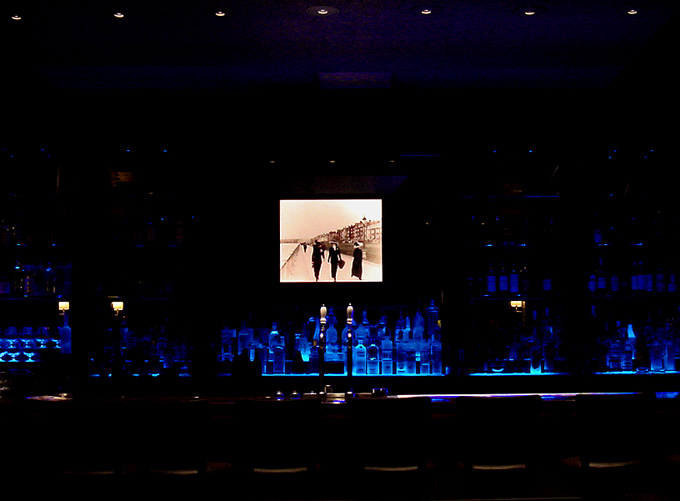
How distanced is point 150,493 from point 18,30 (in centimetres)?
312

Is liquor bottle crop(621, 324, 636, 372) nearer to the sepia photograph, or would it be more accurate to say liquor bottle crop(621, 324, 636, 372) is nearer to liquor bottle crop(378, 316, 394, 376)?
liquor bottle crop(378, 316, 394, 376)

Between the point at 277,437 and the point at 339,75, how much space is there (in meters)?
2.96

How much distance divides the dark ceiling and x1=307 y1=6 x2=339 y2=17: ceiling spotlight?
82 mm

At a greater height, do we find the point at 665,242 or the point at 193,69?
the point at 193,69

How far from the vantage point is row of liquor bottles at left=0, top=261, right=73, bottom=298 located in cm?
569

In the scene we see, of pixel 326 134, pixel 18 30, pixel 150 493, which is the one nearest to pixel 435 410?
pixel 150 493

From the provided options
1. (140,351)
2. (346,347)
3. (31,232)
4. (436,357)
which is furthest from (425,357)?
(31,232)

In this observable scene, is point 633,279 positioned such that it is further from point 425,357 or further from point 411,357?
point 411,357

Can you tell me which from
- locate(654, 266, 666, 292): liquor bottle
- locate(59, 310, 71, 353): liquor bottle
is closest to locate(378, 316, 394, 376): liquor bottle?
locate(654, 266, 666, 292): liquor bottle

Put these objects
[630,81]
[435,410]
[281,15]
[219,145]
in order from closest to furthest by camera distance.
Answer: [435,410]
[281,15]
[630,81]
[219,145]

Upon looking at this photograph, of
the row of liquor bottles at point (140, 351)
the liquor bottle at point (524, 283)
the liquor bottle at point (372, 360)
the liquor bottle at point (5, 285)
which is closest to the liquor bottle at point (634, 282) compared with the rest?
the liquor bottle at point (524, 283)

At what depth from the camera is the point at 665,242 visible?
19.2 ft

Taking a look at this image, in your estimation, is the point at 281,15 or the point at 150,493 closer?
the point at 150,493

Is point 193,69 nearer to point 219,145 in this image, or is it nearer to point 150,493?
point 219,145
